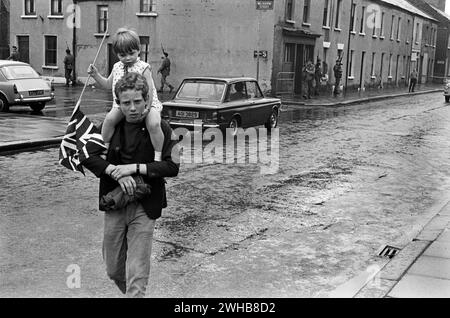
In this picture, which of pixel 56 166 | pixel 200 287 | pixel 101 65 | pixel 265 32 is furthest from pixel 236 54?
pixel 200 287

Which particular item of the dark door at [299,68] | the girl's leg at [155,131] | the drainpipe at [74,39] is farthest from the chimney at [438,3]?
the girl's leg at [155,131]

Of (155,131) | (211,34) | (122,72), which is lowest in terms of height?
(155,131)

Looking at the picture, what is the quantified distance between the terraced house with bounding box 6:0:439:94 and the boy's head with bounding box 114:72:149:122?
69.0ft

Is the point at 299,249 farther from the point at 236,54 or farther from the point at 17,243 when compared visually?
the point at 236,54

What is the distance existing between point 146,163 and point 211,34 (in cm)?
2672

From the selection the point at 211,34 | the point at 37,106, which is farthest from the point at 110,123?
the point at 211,34

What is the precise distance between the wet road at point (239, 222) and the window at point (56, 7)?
24.8 meters

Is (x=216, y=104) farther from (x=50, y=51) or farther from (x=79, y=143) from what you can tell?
(x=50, y=51)

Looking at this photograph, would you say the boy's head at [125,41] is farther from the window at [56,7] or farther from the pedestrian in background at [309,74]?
the window at [56,7]

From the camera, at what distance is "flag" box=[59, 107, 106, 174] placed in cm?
388

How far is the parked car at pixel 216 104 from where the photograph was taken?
14055 mm

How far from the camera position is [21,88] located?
18016 mm

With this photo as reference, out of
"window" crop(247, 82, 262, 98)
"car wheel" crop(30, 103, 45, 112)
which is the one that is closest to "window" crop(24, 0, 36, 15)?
"car wheel" crop(30, 103, 45, 112)

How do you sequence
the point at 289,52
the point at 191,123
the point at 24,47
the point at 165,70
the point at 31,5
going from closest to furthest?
the point at 191,123 → the point at 165,70 → the point at 289,52 → the point at 31,5 → the point at 24,47
